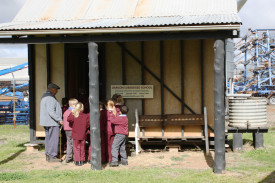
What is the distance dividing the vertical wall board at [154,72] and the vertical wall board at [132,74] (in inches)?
8.2

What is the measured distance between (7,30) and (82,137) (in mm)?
3001

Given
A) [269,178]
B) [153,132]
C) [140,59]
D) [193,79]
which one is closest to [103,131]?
[153,132]

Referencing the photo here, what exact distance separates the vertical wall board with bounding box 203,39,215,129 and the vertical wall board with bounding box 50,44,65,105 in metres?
4.26

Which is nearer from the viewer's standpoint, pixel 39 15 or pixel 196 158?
pixel 196 158

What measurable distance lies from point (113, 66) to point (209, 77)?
9.33 feet

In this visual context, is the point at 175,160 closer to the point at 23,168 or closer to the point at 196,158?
the point at 196,158

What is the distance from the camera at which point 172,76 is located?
10.4 meters

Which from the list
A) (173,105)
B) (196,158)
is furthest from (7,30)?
(196,158)

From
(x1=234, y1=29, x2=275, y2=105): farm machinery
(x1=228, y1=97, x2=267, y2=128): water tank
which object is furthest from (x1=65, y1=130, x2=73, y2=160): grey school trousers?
(x1=234, y1=29, x2=275, y2=105): farm machinery

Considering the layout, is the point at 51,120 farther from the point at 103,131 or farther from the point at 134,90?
the point at 134,90

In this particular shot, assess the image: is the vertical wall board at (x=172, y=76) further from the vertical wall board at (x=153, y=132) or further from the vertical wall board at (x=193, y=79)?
the vertical wall board at (x=153, y=132)

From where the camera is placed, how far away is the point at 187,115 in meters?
10.1

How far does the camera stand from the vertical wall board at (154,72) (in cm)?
1048

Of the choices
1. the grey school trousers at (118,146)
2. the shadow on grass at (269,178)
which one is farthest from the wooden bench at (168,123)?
the shadow on grass at (269,178)
